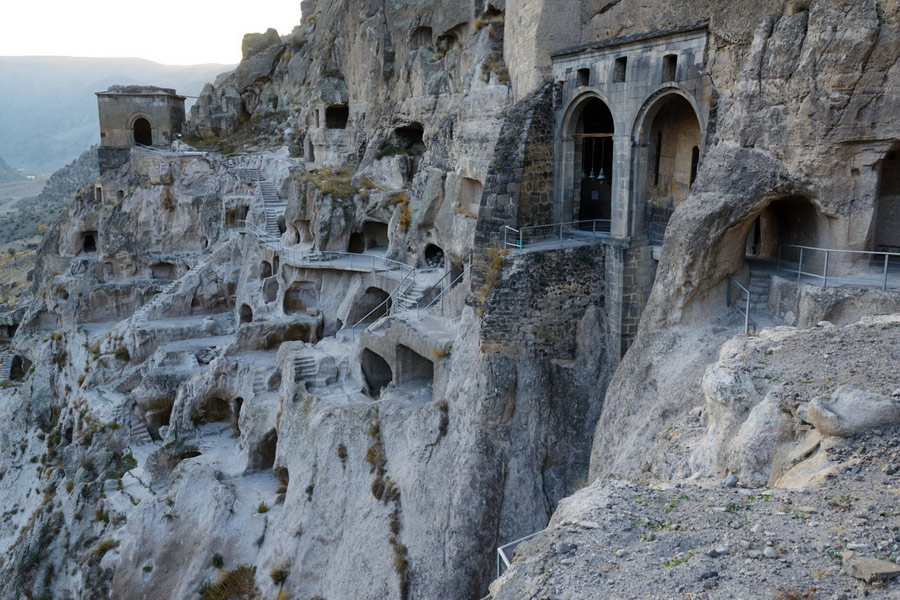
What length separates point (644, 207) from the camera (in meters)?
16.2

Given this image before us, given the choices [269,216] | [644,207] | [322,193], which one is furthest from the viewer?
[269,216]

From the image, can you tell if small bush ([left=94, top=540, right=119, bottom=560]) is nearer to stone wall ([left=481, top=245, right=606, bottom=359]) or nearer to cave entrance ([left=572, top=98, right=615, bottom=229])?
stone wall ([left=481, top=245, right=606, bottom=359])

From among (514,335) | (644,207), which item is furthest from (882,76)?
(514,335)

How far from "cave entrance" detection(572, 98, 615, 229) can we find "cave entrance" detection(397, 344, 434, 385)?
18.3 feet

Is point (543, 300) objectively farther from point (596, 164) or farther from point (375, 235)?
point (375, 235)

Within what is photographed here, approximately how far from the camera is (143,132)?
157ft

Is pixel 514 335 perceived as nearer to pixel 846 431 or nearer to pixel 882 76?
pixel 882 76

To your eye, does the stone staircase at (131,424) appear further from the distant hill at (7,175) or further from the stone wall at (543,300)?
the distant hill at (7,175)

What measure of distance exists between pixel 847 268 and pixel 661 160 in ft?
17.7

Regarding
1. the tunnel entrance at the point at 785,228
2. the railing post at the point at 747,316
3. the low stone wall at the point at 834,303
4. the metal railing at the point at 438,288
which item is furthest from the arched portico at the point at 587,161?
the low stone wall at the point at 834,303

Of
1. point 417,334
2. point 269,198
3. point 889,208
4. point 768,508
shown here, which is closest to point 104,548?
point 417,334

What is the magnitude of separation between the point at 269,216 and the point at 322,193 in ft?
19.8

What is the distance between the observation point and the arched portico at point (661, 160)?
15.8 metres

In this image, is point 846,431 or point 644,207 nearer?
point 846,431
